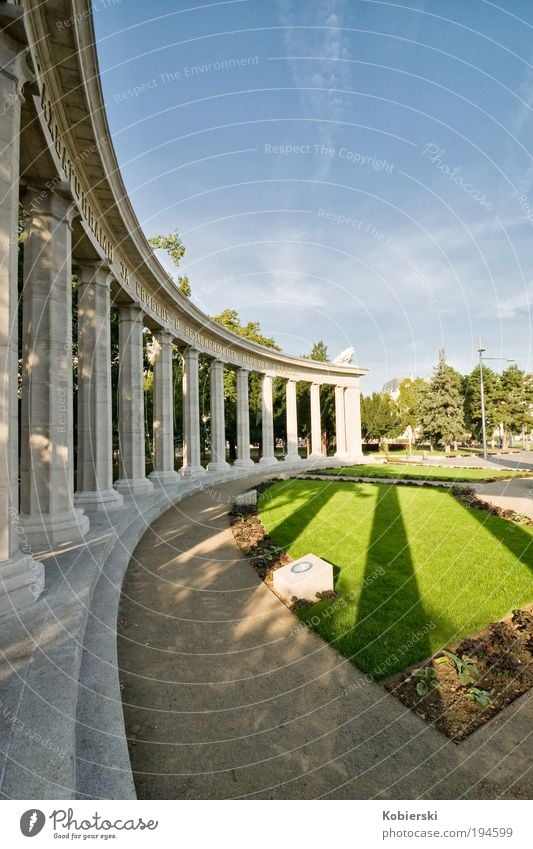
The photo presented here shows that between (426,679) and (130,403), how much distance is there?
27582 mm

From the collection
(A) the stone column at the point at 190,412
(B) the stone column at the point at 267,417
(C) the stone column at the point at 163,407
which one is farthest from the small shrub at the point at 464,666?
(B) the stone column at the point at 267,417

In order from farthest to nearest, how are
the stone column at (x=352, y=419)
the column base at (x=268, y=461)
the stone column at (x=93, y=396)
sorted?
1. the stone column at (x=352, y=419)
2. the column base at (x=268, y=461)
3. the stone column at (x=93, y=396)

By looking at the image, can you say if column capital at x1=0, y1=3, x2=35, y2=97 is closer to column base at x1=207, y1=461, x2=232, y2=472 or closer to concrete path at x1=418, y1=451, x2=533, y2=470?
column base at x1=207, y1=461, x2=232, y2=472

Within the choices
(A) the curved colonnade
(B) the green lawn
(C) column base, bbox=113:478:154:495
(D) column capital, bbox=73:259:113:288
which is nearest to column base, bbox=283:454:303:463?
(A) the curved colonnade

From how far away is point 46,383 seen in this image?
633 inches

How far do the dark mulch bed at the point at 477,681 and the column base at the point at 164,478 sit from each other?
30.2m

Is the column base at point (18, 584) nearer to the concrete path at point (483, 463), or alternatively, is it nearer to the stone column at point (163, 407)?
the stone column at point (163, 407)

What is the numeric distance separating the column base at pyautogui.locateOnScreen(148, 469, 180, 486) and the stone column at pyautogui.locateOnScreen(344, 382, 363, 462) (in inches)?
1830

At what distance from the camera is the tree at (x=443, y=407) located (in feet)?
314

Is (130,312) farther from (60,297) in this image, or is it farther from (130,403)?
(60,297)

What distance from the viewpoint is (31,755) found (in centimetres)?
562

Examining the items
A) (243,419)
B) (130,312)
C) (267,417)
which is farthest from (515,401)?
(130,312)
